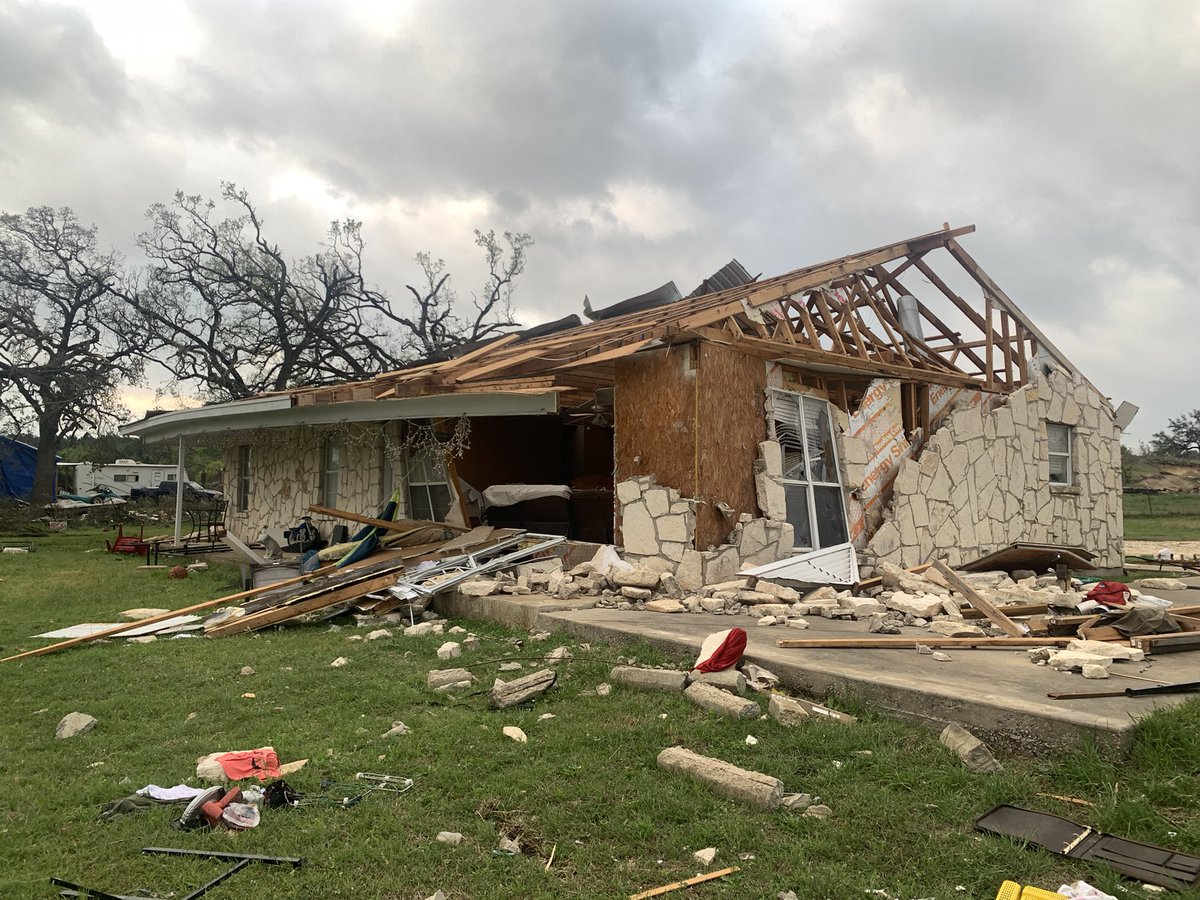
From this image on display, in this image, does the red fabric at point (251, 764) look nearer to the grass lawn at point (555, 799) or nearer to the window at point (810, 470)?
the grass lawn at point (555, 799)

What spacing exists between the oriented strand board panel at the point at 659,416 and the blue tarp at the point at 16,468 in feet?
100

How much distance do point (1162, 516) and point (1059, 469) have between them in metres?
19.6

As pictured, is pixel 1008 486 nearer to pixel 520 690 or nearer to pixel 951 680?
pixel 951 680

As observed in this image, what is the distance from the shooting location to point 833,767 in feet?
11.8

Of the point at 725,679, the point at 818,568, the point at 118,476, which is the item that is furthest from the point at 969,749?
the point at 118,476

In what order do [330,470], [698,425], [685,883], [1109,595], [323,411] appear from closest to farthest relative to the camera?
[685,883] < [1109,595] < [698,425] < [323,411] < [330,470]

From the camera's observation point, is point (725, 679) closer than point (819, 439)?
Yes

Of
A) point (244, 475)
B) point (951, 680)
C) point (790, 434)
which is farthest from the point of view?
point (244, 475)

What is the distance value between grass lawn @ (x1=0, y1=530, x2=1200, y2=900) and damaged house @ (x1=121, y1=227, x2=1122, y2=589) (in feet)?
12.4

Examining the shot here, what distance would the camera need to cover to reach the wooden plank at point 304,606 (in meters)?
7.62

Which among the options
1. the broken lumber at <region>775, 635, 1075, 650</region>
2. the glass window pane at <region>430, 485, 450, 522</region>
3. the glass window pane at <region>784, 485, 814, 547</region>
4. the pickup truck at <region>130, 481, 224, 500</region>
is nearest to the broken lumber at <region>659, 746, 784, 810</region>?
the broken lumber at <region>775, 635, 1075, 650</region>

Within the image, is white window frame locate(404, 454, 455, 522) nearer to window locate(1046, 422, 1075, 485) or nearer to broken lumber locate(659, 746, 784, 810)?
broken lumber locate(659, 746, 784, 810)

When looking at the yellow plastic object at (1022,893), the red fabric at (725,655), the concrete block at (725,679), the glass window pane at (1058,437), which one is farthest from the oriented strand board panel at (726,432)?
the glass window pane at (1058,437)

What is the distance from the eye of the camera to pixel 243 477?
1659cm
